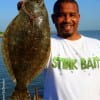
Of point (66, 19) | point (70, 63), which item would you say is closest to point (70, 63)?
point (70, 63)

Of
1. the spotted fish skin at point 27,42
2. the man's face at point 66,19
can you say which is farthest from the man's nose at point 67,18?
the spotted fish skin at point 27,42

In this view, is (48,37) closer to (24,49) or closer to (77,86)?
(24,49)

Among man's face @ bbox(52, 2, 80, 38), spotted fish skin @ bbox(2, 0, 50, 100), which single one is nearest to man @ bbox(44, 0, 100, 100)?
man's face @ bbox(52, 2, 80, 38)

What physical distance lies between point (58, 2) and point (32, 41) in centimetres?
88

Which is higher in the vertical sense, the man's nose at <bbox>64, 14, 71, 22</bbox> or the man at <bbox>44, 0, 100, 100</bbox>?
the man's nose at <bbox>64, 14, 71, 22</bbox>

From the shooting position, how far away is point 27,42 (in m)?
4.35

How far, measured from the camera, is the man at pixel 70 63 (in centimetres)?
476

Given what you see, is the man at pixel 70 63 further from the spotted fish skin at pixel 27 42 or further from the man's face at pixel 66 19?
the spotted fish skin at pixel 27 42

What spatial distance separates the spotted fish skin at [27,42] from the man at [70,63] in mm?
425

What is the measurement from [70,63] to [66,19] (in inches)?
22.1

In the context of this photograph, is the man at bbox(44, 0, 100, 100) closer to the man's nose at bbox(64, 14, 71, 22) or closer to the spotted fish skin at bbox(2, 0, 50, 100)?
the man's nose at bbox(64, 14, 71, 22)

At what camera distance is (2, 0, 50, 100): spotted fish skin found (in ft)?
14.1

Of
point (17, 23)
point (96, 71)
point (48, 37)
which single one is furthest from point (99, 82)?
point (17, 23)

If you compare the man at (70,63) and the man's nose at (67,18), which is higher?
the man's nose at (67,18)
